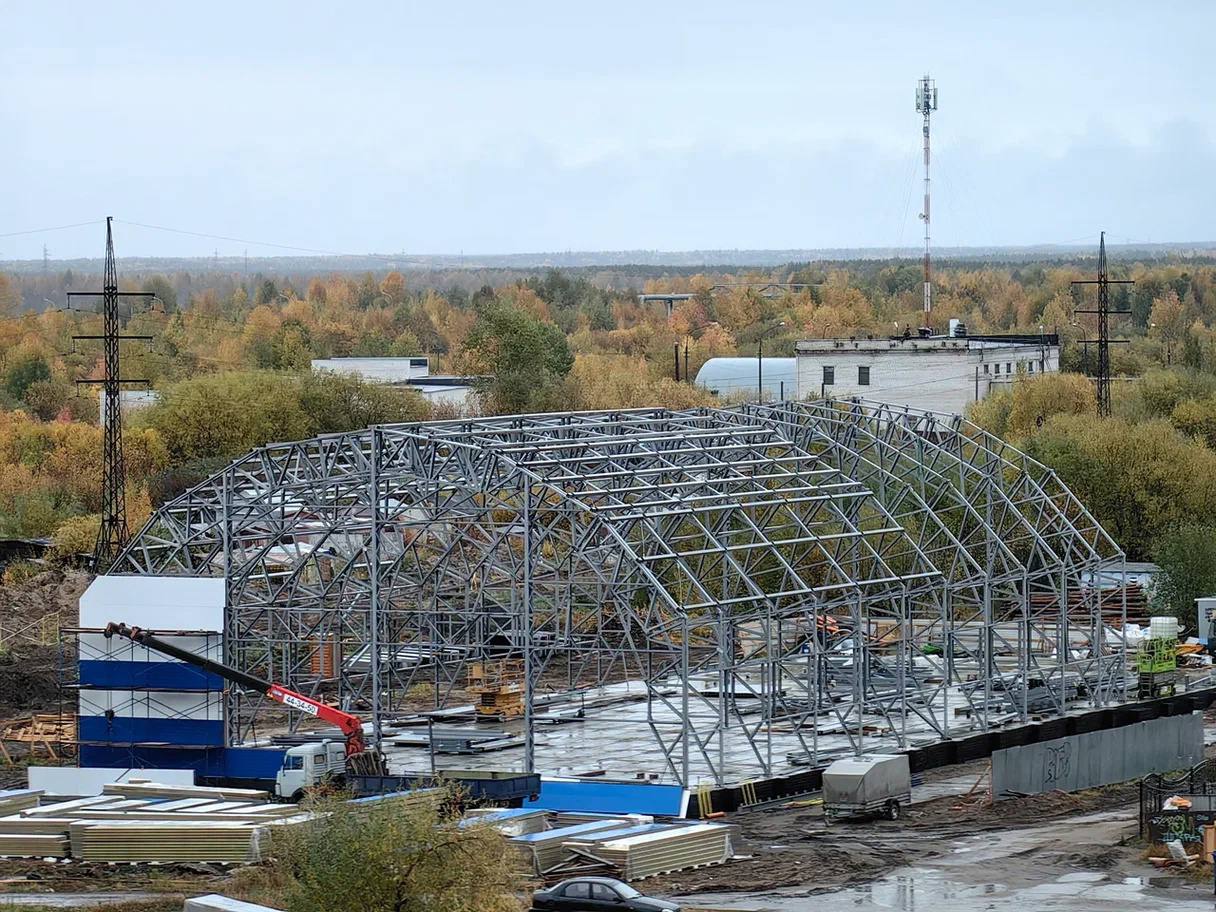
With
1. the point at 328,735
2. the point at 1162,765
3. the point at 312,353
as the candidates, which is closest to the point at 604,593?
the point at 328,735

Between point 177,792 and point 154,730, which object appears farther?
point 154,730

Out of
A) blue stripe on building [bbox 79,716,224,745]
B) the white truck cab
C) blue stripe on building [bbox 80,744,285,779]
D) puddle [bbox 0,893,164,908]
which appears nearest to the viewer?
puddle [bbox 0,893,164,908]

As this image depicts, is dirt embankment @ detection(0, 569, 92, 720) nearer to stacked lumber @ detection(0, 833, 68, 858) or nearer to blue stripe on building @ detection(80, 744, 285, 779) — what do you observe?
blue stripe on building @ detection(80, 744, 285, 779)

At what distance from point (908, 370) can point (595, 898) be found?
2681 inches

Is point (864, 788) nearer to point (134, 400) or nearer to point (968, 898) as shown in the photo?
point (968, 898)

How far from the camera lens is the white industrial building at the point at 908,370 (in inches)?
3691

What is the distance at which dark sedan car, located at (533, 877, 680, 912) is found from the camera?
27.6 metres

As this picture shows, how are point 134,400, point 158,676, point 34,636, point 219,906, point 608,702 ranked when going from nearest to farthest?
1. point 219,906
2. point 158,676
3. point 608,702
4. point 34,636
5. point 134,400

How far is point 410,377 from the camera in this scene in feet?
369

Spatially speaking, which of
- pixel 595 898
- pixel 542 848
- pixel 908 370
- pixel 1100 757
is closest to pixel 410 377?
pixel 908 370

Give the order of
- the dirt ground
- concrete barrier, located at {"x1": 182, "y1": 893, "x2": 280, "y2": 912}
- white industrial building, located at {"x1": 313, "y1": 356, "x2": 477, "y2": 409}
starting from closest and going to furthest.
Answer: concrete barrier, located at {"x1": 182, "y1": 893, "x2": 280, "y2": 912} → the dirt ground → white industrial building, located at {"x1": 313, "y1": 356, "x2": 477, "y2": 409}

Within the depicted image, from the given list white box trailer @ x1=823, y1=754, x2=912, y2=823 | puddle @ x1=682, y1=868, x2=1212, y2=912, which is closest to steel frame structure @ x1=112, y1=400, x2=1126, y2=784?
white box trailer @ x1=823, y1=754, x2=912, y2=823

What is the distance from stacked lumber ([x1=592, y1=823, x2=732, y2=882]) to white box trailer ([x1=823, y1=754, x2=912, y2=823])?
3.31 metres

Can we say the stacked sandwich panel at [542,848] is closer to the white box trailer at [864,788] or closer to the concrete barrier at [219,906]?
the concrete barrier at [219,906]
